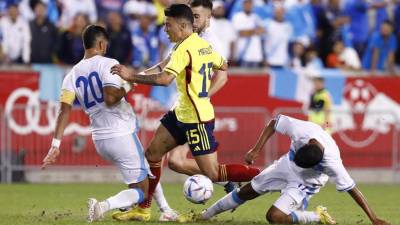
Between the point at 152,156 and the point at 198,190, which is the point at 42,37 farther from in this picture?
the point at 198,190

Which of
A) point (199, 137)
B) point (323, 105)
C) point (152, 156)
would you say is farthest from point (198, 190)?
point (323, 105)

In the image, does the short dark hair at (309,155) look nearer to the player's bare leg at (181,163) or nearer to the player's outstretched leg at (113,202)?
the player's outstretched leg at (113,202)

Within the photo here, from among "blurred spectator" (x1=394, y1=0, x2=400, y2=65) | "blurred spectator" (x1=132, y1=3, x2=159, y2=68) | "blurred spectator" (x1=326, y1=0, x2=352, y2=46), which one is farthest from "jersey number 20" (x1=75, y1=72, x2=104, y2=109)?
"blurred spectator" (x1=394, y1=0, x2=400, y2=65)

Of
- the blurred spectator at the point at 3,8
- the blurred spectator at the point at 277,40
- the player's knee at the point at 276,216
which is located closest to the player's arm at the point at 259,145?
the player's knee at the point at 276,216

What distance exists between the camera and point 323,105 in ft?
72.1

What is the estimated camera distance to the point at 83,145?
21516 mm

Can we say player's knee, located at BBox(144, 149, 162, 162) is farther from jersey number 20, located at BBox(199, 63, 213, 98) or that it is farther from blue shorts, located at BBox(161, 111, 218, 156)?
jersey number 20, located at BBox(199, 63, 213, 98)

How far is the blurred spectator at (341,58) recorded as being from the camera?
23859mm

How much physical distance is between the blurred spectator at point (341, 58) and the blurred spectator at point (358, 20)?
2.69 ft

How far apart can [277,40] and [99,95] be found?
1125cm

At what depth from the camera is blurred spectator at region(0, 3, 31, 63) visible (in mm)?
22188

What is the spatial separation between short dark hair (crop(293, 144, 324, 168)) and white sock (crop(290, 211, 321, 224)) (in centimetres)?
85

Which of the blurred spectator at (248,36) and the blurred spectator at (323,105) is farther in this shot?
the blurred spectator at (248,36)

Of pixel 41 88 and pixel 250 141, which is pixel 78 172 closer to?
pixel 41 88
